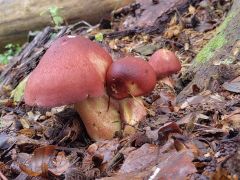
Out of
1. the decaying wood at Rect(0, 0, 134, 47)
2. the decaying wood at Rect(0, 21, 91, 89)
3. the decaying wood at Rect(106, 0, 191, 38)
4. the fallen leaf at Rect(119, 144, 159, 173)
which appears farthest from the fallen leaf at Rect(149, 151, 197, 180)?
the decaying wood at Rect(0, 0, 134, 47)

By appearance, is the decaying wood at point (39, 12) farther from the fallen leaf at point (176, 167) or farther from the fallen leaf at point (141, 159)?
the fallen leaf at point (176, 167)

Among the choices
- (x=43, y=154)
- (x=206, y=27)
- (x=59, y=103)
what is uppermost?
(x=59, y=103)

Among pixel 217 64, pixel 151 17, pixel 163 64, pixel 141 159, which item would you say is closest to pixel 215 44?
pixel 217 64

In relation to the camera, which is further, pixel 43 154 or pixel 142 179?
pixel 43 154

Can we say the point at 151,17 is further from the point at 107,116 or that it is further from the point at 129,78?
the point at 129,78

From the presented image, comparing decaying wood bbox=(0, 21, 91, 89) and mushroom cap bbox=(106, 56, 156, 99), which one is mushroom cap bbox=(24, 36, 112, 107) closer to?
mushroom cap bbox=(106, 56, 156, 99)

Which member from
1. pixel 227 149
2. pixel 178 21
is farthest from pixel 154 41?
pixel 227 149

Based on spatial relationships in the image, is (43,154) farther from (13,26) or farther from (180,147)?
(13,26)
